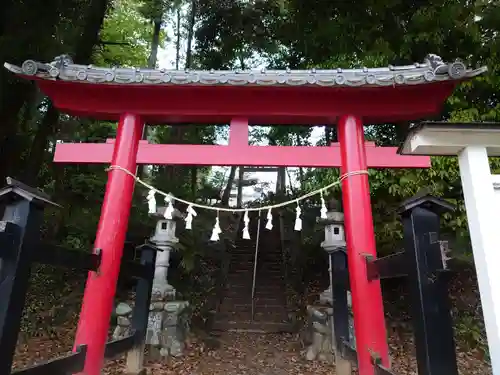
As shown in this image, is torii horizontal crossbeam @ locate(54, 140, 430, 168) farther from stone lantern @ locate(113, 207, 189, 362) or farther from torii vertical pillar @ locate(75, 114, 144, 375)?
stone lantern @ locate(113, 207, 189, 362)

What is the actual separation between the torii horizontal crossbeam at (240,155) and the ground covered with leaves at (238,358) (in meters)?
2.95

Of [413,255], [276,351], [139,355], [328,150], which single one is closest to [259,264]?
[276,351]

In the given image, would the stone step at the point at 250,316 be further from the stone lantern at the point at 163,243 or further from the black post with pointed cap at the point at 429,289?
the black post with pointed cap at the point at 429,289

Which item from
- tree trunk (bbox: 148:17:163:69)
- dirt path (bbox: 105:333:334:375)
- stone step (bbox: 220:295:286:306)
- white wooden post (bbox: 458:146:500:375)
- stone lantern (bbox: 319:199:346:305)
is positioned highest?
tree trunk (bbox: 148:17:163:69)

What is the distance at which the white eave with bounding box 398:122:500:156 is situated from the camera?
245 cm

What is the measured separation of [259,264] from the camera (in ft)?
35.3

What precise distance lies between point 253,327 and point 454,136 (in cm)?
625

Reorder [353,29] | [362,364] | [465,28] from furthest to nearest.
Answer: [353,29], [465,28], [362,364]

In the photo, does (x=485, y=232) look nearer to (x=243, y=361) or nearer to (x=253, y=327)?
(x=243, y=361)

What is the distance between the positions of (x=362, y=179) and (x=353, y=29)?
18.6 ft

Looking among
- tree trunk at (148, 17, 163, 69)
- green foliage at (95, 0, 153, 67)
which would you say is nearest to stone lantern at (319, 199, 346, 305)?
tree trunk at (148, 17, 163, 69)

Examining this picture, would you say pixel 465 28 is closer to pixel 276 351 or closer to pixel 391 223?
pixel 391 223

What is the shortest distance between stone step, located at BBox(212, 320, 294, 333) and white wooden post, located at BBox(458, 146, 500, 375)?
5.72m

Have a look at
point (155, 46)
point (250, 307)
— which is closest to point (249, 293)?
point (250, 307)
